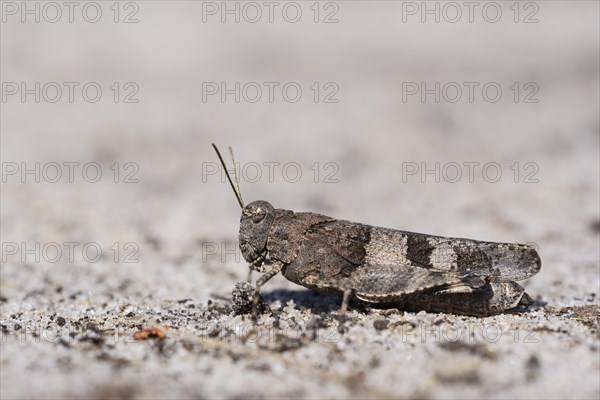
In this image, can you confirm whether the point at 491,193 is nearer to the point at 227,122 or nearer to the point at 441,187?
the point at 441,187

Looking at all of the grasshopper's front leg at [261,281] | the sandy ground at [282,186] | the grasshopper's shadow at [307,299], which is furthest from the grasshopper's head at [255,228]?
the grasshopper's shadow at [307,299]

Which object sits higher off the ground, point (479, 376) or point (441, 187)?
point (441, 187)

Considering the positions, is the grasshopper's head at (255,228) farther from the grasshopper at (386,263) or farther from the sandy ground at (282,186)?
the sandy ground at (282,186)

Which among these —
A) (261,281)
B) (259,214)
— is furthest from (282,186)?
(261,281)

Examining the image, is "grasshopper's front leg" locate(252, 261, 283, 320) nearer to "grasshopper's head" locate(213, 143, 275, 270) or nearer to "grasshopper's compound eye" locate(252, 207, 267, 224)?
"grasshopper's head" locate(213, 143, 275, 270)

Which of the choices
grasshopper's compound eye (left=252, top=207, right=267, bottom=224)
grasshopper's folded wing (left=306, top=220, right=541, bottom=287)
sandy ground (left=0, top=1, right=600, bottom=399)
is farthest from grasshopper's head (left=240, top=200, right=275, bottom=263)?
sandy ground (left=0, top=1, right=600, bottom=399)

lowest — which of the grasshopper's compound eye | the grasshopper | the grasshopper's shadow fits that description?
the grasshopper's shadow

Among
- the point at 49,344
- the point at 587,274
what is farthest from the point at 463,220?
the point at 49,344
